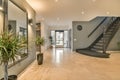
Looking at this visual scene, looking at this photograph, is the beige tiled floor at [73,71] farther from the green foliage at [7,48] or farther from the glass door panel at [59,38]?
the glass door panel at [59,38]

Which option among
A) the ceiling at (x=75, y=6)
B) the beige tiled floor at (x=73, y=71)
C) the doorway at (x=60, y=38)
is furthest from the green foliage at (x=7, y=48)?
the doorway at (x=60, y=38)

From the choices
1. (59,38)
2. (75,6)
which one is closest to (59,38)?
(59,38)

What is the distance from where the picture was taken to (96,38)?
12914 millimetres

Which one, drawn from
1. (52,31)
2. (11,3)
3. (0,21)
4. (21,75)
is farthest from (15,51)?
(52,31)

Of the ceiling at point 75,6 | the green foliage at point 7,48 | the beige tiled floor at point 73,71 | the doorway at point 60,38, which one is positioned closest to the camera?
the green foliage at point 7,48

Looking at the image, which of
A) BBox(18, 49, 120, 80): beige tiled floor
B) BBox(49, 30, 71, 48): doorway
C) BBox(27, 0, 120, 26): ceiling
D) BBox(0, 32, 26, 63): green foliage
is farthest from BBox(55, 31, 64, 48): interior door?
BBox(0, 32, 26, 63): green foliage

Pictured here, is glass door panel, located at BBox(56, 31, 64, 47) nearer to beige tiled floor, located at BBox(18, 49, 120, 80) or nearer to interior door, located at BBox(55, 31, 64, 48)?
interior door, located at BBox(55, 31, 64, 48)

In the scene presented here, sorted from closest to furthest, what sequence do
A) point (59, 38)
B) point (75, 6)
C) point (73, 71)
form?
point (73, 71)
point (75, 6)
point (59, 38)

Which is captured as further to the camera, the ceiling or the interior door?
the interior door

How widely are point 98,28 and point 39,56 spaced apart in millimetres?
7882

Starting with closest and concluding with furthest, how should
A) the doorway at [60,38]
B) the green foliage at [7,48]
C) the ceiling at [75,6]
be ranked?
the green foliage at [7,48], the ceiling at [75,6], the doorway at [60,38]

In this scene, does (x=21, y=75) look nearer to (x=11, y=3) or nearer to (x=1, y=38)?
(x=11, y=3)

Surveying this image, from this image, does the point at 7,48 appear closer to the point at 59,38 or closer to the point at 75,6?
the point at 75,6

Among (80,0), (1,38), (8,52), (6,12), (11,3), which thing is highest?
(80,0)
